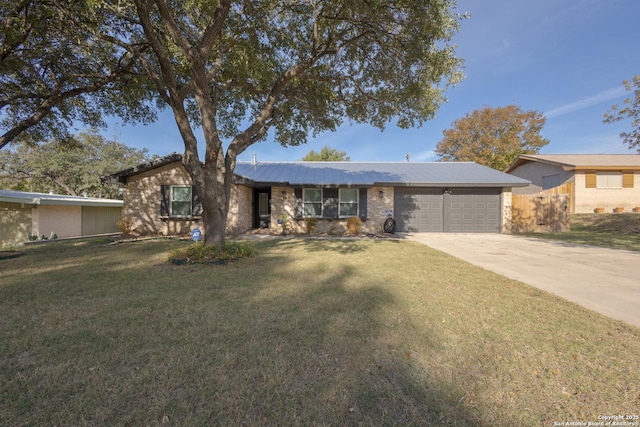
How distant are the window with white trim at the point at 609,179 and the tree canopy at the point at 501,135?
8.51 metres

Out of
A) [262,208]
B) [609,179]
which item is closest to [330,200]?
[262,208]

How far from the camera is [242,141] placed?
7406 millimetres

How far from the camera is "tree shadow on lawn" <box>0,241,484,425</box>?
1.83 m

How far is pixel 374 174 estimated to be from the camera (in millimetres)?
14852

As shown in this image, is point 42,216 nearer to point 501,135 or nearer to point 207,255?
point 207,255

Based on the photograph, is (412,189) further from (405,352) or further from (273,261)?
(405,352)

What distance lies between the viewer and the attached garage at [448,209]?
13.9 m

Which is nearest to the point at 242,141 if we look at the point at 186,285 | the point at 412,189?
the point at 186,285

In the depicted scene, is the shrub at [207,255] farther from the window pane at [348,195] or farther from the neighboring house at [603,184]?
the neighboring house at [603,184]

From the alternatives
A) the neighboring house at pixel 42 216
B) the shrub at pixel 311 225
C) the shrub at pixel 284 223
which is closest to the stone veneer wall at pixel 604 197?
the shrub at pixel 311 225

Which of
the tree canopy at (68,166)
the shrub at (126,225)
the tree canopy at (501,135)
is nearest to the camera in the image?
the shrub at (126,225)

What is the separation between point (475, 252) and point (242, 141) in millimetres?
7731

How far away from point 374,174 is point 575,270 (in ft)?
32.7

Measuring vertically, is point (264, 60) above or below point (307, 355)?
above
